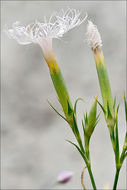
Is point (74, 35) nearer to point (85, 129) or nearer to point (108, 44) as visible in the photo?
point (108, 44)

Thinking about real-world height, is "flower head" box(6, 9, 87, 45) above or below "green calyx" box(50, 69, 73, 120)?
above

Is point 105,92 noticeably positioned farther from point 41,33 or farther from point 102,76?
point 41,33

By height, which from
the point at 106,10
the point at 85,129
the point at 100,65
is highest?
the point at 106,10

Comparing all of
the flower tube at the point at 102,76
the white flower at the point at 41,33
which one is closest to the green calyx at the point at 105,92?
the flower tube at the point at 102,76

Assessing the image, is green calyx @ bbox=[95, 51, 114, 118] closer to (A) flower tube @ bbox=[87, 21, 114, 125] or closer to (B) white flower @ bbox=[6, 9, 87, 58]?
(A) flower tube @ bbox=[87, 21, 114, 125]

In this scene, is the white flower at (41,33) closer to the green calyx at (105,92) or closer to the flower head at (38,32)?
the flower head at (38,32)

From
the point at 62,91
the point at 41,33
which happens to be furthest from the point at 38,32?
the point at 62,91

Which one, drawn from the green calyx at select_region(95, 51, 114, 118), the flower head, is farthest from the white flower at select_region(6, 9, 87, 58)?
the green calyx at select_region(95, 51, 114, 118)

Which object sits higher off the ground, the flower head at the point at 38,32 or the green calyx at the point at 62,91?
the flower head at the point at 38,32

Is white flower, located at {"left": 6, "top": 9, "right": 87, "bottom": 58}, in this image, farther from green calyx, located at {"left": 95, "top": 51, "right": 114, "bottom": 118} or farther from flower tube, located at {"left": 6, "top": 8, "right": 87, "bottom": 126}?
green calyx, located at {"left": 95, "top": 51, "right": 114, "bottom": 118}

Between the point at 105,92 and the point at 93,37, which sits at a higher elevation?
the point at 93,37

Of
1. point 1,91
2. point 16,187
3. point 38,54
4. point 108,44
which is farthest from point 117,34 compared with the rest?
point 16,187
